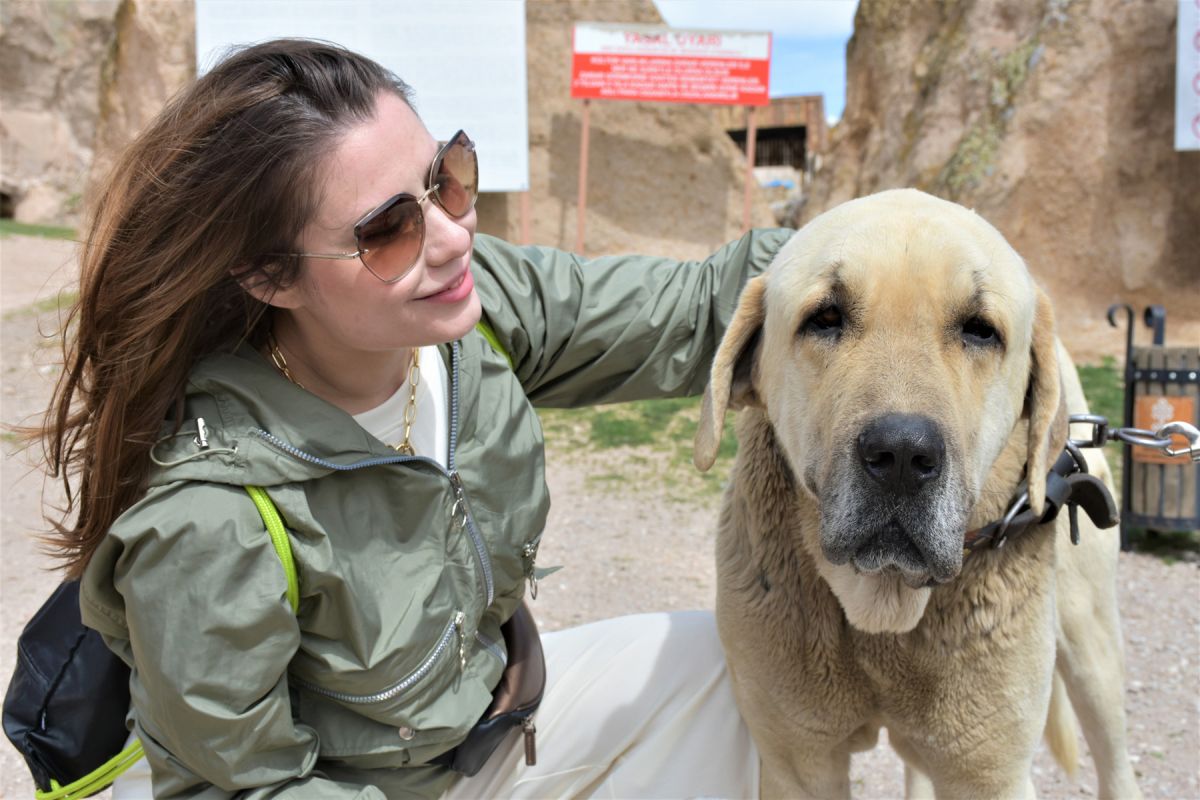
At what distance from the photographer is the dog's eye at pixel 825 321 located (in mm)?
1892

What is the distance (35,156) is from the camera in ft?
58.9

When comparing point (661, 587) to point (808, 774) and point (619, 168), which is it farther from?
point (619, 168)

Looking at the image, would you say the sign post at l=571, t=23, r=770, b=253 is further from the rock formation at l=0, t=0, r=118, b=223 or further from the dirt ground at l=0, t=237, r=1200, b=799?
the rock formation at l=0, t=0, r=118, b=223

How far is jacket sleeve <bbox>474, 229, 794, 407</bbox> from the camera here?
2465 mm

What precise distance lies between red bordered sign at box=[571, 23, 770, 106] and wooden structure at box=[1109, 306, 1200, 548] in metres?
6.38

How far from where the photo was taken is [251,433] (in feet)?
5.88

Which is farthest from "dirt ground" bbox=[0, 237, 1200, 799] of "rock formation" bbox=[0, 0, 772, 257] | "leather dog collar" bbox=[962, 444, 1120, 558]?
"rock formation" bbox=[0, 0, 772, 257]

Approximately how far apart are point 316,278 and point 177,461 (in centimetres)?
43

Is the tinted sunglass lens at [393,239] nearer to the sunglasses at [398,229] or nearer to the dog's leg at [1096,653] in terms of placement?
the sunglasses at [398,229]

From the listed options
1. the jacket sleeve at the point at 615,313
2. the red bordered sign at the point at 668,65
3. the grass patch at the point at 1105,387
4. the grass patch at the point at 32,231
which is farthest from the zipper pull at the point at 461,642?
the grass patch at the point at 32,231

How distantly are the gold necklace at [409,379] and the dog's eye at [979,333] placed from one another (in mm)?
1157

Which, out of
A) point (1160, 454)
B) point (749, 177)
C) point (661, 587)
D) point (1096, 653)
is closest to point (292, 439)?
point (1096, 653)

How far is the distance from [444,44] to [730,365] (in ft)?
31.6

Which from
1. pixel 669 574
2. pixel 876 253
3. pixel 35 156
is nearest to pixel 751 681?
pixel 876 253
